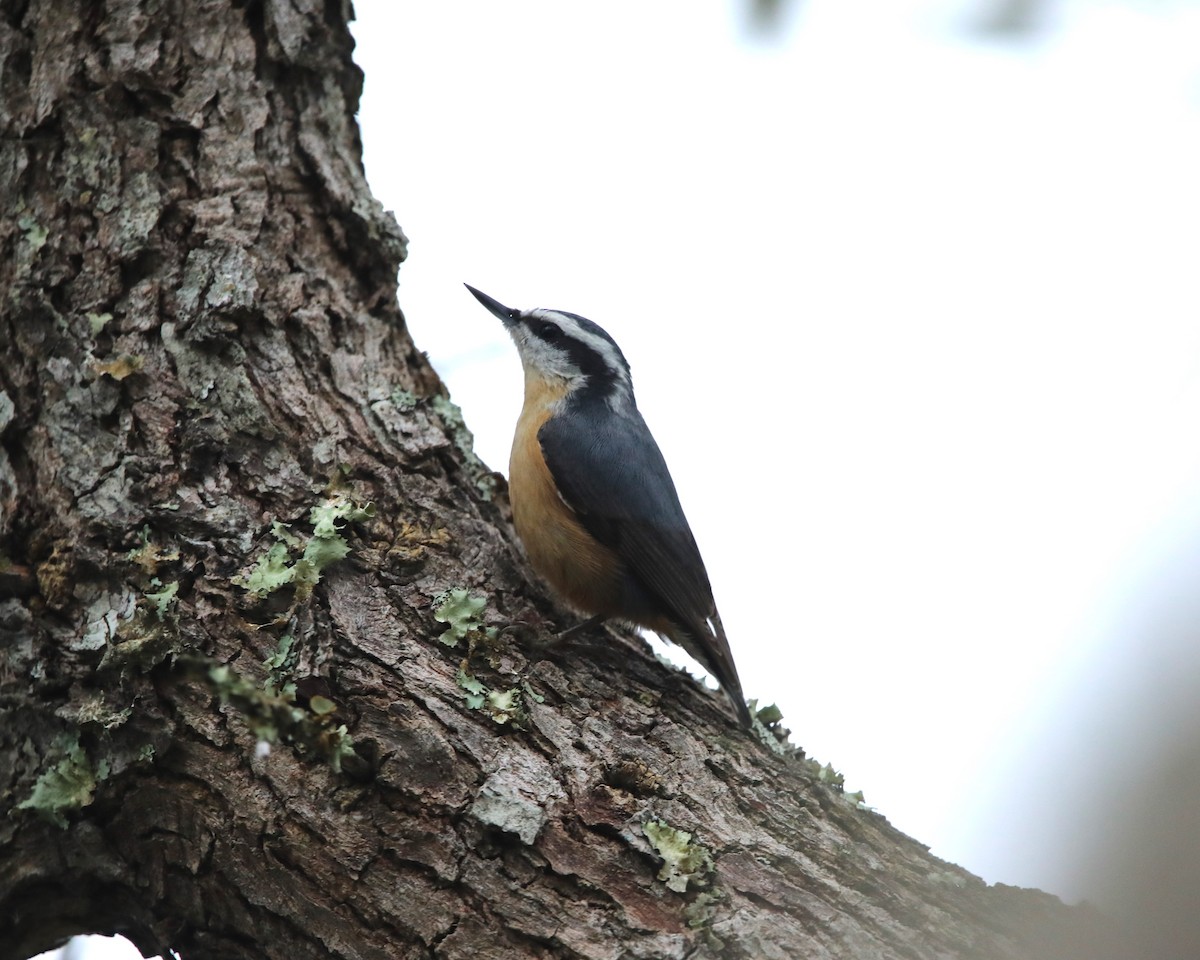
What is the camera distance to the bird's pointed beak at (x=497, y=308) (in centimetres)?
477

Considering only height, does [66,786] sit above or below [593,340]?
below

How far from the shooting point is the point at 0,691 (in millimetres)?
2633

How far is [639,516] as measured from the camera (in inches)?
152

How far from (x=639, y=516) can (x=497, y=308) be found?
4.53ft

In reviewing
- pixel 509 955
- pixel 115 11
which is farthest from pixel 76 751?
pixel 115 11

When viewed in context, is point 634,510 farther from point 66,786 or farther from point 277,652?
point 66,786

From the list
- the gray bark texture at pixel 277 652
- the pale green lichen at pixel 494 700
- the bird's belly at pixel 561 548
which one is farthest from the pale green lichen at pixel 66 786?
the bird's belly at pixel 561 548

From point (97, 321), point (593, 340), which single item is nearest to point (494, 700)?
point (97, 321)

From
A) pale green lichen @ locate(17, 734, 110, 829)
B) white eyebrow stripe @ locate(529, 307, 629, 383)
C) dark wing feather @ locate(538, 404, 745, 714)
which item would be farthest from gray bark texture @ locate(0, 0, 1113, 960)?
white eyebrow stripe @ locate(529, 307, 629, 383)

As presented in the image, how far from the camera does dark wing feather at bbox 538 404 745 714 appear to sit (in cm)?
373

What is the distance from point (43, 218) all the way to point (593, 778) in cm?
213

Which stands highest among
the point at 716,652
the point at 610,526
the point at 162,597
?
the point at 610,526

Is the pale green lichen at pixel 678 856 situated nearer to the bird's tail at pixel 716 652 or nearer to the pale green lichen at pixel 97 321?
the bird's tail at pixel 716 652

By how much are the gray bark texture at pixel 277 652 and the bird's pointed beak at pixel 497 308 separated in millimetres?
1150
